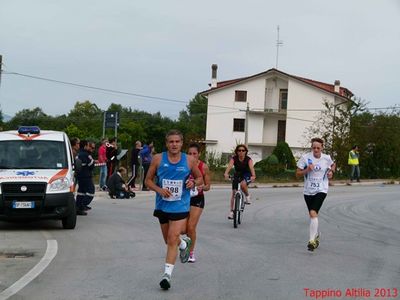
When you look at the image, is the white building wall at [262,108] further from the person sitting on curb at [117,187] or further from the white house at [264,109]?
the person sitting on curb at [117,187]

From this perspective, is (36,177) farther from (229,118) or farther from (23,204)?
(229,118)

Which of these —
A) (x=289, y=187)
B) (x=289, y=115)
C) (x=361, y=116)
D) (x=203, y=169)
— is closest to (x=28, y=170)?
(x=203, y=169)

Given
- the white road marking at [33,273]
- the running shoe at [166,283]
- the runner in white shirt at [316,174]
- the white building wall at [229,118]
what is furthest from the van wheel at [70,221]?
the white building wall at [229,118]

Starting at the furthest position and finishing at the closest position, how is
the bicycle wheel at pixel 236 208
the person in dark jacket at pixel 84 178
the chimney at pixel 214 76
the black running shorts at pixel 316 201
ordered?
the chimney at pixel 214 76 → the person in dark jacket at pixel 84 178 → the bicycle wheel at pixel 236 208 → the black running shorts at pixel 316 201

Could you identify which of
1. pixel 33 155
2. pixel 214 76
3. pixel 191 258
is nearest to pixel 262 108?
→ pixel 214 76

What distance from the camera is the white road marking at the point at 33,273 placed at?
7379 millimetres

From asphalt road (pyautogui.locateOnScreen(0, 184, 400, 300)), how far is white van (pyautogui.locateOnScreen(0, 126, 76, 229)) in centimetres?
42

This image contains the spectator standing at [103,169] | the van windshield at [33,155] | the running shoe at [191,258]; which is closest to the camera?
the running shoe at [191,258]

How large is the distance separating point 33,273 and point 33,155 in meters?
5.53

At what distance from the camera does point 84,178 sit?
16.1 metres

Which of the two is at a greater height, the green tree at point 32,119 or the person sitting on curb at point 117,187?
the green tree at point 32,119

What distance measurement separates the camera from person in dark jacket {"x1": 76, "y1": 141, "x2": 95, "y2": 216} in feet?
52.0

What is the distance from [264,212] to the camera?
17.3 m

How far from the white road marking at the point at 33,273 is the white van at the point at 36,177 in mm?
1629
